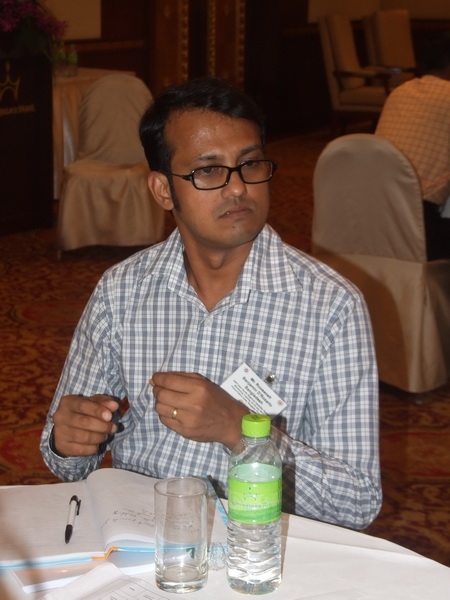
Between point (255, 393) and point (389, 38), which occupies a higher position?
point (389, 38)

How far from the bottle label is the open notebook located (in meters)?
0.11

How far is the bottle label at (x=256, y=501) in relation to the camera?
4.07 ft

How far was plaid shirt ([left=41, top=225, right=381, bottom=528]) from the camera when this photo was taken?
167cm

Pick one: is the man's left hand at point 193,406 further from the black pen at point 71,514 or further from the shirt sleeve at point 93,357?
the shirt sleeve at point 93,357

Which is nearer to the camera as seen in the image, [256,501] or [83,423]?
[256,501]

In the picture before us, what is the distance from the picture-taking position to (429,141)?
4371mm

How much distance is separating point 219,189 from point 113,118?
4.40 m

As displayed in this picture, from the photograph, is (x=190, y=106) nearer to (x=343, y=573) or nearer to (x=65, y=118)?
(x=343, y=573)

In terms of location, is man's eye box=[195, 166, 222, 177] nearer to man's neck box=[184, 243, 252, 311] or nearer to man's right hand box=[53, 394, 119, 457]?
man's neck box=[184, 243, 252, 311]

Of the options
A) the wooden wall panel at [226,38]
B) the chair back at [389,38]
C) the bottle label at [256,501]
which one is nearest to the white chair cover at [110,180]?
the wooden wall panel at [226,38]

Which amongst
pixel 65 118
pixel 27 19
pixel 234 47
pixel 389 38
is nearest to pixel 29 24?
pixel 27 19

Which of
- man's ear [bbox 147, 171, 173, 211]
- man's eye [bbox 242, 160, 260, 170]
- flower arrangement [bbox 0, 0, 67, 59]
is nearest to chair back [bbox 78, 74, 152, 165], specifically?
flower arrangement [bbox 0, 0, 67, 59]

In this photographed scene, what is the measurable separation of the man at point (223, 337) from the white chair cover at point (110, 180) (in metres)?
3.97

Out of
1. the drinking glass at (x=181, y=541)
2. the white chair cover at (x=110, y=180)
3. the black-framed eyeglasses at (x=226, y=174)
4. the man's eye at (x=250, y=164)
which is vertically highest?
the man's eye at (x=250, y=164)
